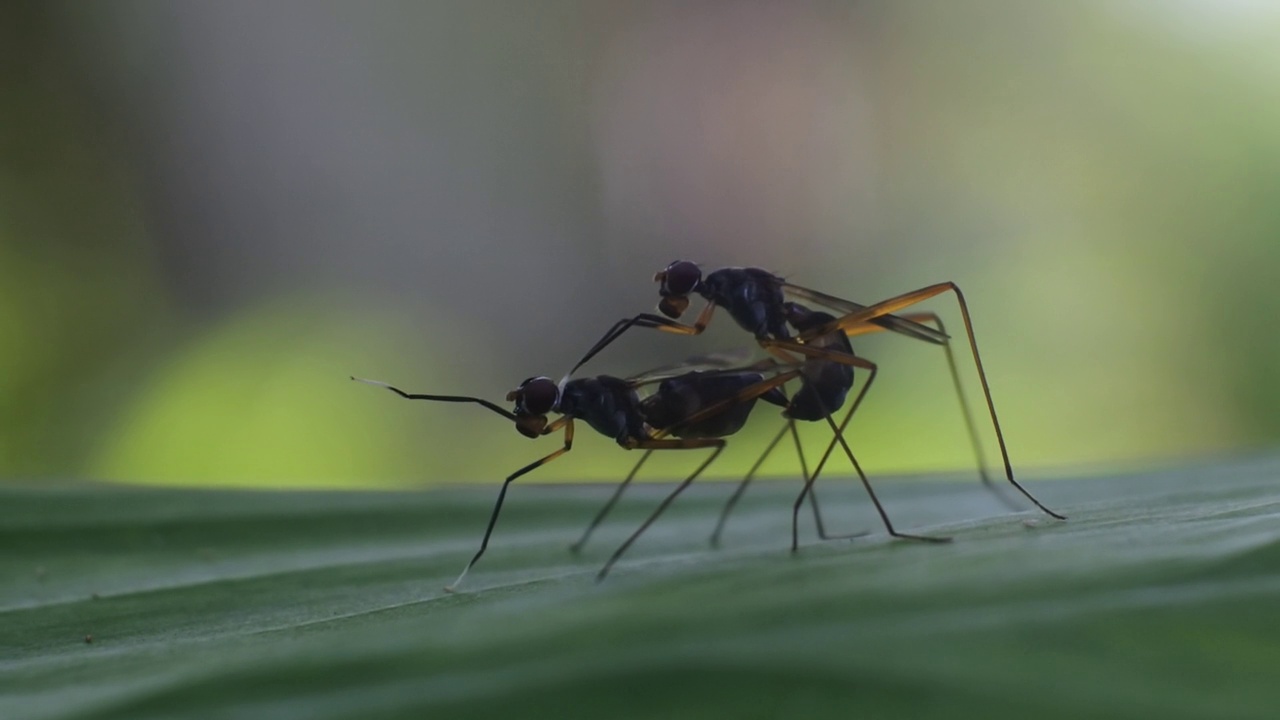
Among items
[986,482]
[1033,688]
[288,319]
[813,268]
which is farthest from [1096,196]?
[1033,688]

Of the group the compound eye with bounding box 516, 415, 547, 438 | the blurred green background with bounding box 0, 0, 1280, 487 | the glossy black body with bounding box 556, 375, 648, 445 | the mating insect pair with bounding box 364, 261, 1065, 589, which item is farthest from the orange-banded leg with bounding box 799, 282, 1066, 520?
the blurred green background with bounding box 0, 0, 1280, 487

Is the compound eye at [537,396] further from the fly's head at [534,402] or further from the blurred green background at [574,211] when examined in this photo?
the blurred green background at [574,211]

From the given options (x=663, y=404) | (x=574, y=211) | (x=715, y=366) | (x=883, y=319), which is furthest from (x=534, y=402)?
(x=574, y=211)

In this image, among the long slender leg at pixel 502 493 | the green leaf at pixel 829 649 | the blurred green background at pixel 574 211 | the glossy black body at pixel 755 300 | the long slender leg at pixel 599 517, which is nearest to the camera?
the green leaf at pixel 829 649

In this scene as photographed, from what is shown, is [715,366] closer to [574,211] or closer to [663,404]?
[663,404]

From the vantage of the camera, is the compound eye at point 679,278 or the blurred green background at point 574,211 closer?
the compound eye at point 679,278

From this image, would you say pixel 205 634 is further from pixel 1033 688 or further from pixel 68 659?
pixel 1033 688

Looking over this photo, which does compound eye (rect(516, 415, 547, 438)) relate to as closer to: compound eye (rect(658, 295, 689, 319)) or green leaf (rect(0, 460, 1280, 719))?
compound eye (rect(658, 295, 689, 319))

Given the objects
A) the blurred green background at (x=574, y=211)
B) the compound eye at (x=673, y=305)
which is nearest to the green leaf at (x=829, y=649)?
the compound eye at (x=673, y=305)
